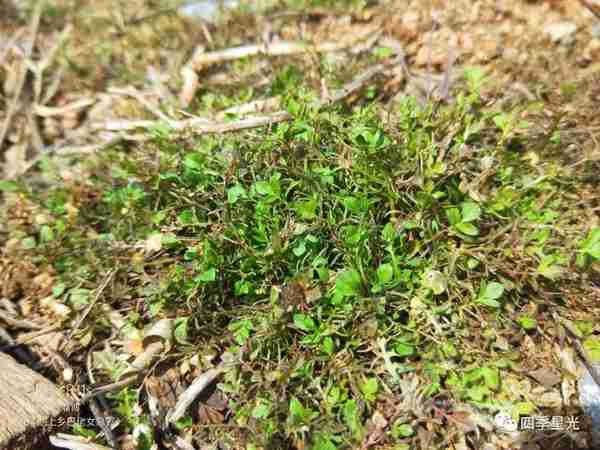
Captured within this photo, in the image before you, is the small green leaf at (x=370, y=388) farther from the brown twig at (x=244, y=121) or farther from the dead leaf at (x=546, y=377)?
the brown twig at (x=244, y=121)

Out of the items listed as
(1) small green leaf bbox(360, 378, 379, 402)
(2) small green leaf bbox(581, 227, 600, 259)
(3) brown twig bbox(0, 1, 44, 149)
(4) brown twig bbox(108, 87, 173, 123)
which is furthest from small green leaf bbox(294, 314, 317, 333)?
(3) brown twig bbox(0, 1, 44, 149)

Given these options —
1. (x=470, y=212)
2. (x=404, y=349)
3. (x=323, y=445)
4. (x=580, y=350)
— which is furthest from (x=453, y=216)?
(x=323, y=445)

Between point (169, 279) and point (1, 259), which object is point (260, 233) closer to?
point (169, 279)

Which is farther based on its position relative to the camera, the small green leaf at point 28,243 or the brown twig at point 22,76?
the brown twig at point 22,76

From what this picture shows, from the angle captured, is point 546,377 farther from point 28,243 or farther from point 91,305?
→ point 28,243

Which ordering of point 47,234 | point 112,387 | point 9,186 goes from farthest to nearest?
1. point 9,186
2. point 47,234
3. point 112,387

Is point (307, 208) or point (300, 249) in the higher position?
point (307, 208)

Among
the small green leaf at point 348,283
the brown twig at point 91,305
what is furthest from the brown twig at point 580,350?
the brown twig at point 91,305

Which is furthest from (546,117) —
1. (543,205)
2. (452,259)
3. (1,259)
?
(1,259)

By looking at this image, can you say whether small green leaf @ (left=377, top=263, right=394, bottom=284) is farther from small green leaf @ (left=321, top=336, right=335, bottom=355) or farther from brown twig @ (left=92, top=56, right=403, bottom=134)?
brown twig @ (left=92, top=56, right=403, bottom=134)
